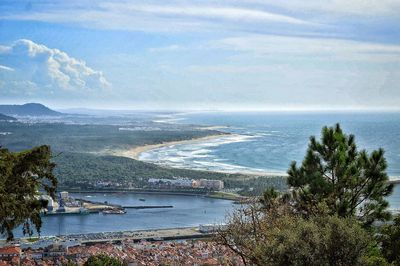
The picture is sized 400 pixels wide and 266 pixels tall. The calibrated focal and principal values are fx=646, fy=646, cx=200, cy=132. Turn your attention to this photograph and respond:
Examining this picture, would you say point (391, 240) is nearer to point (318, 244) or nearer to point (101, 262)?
point (318, 244)

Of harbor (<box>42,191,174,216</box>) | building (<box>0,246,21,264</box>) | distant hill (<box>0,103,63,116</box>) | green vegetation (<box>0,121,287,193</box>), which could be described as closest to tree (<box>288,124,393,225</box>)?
building (<box>0,246,21,264</box>)

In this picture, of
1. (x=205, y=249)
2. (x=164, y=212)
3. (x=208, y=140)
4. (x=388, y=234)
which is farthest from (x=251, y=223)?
(x=208, y=140)

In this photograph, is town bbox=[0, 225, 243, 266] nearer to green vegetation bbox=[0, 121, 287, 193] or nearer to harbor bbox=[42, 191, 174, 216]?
green vegetation bbox=[0, 121, 287, 193]

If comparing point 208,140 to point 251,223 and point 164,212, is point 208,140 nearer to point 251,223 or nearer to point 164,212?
point 164,212

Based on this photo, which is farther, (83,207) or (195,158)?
(195,158)

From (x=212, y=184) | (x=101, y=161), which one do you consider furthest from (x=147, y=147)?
(x=212, y=184)

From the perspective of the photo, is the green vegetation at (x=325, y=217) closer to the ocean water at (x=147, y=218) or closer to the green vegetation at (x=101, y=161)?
the green vegetation at (x=101, y=161)

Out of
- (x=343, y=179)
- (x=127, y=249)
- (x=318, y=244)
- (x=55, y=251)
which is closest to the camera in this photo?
(x=318, y=244)
